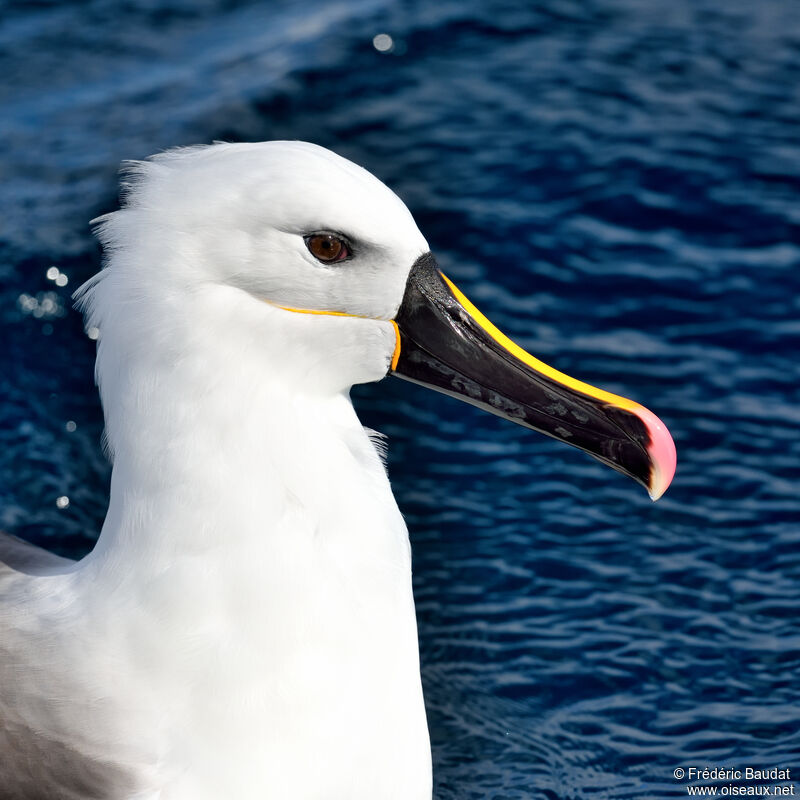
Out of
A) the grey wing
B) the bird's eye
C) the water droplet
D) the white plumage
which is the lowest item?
the water droplet

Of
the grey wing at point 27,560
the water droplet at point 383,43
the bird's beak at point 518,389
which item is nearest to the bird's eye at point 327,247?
the bird's beak at point 518,389

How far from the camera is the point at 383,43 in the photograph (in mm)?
9219

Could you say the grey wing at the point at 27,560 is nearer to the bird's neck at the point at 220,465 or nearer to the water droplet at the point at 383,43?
the bird's neck at the point at 220,465

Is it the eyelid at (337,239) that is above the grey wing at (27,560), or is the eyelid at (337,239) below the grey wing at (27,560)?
above

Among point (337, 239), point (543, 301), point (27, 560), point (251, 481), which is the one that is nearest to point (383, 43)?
point (543, 301)

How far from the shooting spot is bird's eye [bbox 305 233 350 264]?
11.8 ft

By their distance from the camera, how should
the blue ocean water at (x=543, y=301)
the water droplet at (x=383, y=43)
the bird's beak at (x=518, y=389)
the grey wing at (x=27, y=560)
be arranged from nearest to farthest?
the bird's beak at (x=518, y=389), the grey wing at (x=27, y=560), the blue ocean water at (x=543, y=301), the water droplet at (x=383, y=43)

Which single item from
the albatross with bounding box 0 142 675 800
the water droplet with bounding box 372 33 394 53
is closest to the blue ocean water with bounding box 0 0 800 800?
the water droplet with bounding box 372 33 394 53

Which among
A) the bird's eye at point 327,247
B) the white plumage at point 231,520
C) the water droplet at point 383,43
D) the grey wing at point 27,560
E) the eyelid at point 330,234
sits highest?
the eyelid at point 330,234

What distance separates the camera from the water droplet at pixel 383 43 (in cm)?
918

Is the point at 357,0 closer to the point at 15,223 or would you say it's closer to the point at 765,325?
the point at 15,223

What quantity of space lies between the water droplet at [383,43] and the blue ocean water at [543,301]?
0.24 feet

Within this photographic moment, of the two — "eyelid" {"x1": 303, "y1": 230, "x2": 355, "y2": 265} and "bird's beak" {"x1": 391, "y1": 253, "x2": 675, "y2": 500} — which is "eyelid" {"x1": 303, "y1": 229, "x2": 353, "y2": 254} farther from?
"bird's beak" {"x1": 391, "y1": 253, "x2": 675, "y2": 500}

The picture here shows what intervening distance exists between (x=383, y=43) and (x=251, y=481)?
609cm
